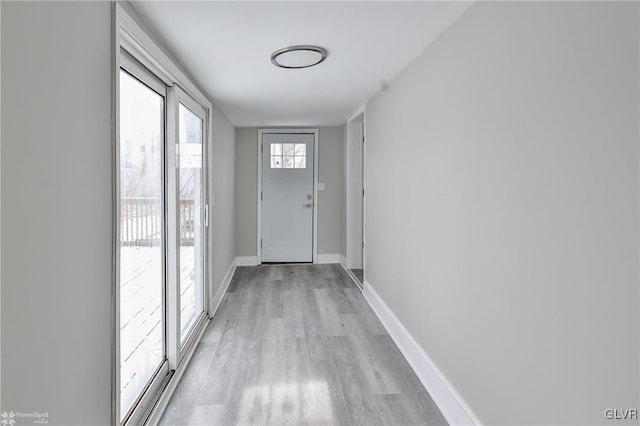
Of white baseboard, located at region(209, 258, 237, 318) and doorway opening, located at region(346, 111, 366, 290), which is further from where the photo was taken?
doorway opening, located at region(346, 111, 366, 290)

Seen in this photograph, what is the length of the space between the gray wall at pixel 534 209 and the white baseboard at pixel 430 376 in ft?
0.23

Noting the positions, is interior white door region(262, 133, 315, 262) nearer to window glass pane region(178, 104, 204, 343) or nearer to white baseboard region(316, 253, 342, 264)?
white baseboard region(316, 253, 342, 264)

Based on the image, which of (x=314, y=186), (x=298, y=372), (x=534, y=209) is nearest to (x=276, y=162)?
(x=314, y=186)

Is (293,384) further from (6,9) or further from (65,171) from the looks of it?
(6,9)

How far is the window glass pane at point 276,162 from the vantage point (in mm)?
6023

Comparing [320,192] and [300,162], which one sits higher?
[300,162]

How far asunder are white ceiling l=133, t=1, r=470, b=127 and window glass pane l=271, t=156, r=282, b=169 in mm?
2372

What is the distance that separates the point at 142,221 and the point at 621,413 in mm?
2196

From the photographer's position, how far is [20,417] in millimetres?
1001

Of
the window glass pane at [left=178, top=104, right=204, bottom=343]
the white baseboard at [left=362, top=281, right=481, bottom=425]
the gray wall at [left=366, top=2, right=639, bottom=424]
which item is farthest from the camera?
the window glass pane at [left=178, top=104, right=204, bottom=343]

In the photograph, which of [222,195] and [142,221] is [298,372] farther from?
[222,195]

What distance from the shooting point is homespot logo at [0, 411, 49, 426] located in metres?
0.94

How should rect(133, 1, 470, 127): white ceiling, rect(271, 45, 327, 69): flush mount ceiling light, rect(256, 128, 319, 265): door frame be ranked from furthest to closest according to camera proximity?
rect(256, 128, 319, 265): door frame → rect(271, 45, 327, 69): flush mount ceiling light → rect(133, 1, 470, 127): white ceiling

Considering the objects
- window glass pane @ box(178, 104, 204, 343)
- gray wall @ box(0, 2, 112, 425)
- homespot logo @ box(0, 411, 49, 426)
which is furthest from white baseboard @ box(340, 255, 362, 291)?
homespot logo @ box(0, 411, 49, 426)
